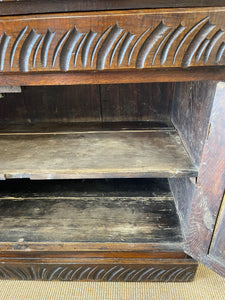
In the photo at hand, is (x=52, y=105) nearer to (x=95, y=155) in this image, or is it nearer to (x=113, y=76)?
(x=95, y=155)

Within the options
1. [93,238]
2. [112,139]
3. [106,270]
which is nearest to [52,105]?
[112,139]

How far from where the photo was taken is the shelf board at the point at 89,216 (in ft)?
2.49

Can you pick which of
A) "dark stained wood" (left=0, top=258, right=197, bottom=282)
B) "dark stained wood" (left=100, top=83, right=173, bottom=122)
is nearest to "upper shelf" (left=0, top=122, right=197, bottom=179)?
"dark stained wood" (left=100, top=83, right=173, bottom=122)

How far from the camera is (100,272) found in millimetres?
827

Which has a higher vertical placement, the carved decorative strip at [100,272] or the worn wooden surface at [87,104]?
the worn wooden surface at [87,104]

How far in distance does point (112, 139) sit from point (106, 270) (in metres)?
0.46

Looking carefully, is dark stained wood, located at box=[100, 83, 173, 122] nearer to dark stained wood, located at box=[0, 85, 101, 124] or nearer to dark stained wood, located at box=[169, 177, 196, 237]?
dark stained wood, located at box=[0, 85, 101, 124]

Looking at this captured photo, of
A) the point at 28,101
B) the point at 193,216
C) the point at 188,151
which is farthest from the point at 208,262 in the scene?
the point at 28,101

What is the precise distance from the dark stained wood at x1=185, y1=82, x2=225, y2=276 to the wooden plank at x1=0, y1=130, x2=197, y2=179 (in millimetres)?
55

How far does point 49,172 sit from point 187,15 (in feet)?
1.60

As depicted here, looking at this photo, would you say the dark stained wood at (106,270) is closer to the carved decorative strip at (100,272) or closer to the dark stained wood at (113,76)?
the carved decorative strip at (100,272)

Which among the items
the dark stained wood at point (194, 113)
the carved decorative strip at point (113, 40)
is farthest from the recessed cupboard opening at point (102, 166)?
the carved decorative strip at point (113, 40)

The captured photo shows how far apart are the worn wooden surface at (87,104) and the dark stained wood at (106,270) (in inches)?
21.0

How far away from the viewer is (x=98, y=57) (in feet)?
1.57
